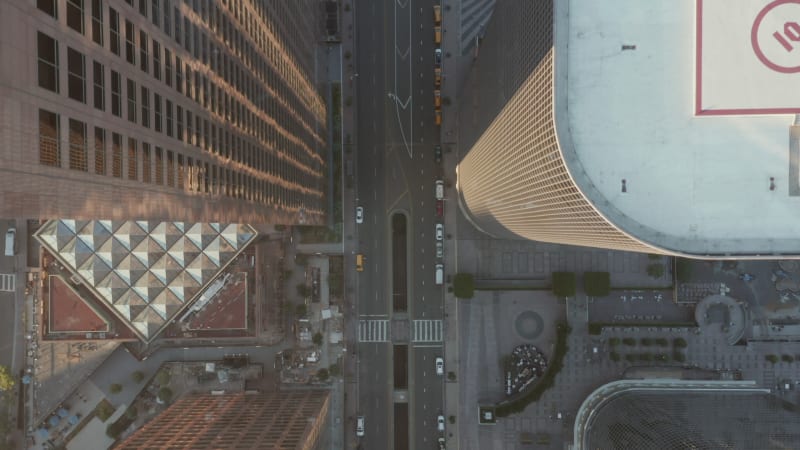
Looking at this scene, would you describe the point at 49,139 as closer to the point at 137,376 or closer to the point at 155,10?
the point at 155,10

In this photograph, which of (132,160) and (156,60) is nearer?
(132,160)

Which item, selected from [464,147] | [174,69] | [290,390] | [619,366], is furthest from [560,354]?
[174,69]

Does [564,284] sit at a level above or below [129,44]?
below

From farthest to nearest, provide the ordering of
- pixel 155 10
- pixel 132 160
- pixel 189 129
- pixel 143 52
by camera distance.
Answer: pixel 189 129, pixel 155 10, pixel 143 52, pixel 132 160

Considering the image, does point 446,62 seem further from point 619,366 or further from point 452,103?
point 619,366

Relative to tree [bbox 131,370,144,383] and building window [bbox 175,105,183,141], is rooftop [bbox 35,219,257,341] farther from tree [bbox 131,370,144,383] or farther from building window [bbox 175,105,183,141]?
building window [bbox 175,105,183,141]

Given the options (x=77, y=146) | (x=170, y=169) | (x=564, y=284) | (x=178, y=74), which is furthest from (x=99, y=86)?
(x=564, y=284)
